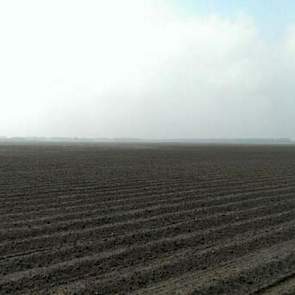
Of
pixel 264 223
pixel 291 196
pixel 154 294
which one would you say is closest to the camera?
pixel 154 294

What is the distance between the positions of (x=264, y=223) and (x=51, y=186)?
7.66 meters

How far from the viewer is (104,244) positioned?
7.02 metres

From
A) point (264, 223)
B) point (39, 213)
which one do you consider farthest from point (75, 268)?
point (264, 223)

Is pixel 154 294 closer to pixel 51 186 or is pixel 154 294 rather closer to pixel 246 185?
pixel 51 186

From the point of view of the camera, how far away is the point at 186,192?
43.4 feet

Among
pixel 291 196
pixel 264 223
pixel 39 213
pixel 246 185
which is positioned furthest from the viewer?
pixel 246 185

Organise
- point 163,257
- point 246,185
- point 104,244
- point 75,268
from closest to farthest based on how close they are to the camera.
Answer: point 75,268 → point 163,257 → point 104,244 → point 246,185

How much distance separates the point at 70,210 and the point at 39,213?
2.38 feet

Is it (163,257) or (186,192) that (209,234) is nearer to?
(163,257)

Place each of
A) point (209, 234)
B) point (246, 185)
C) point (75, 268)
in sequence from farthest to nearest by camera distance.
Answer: point (246, 185), point (209, 234), point (75, 268)

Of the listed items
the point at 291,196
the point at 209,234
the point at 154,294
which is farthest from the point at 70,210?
the point at 291,196

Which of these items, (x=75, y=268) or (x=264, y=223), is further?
(x=264, y=223)

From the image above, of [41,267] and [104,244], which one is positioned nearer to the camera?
[41,267]

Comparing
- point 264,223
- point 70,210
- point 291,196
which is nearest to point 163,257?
point 264,223
